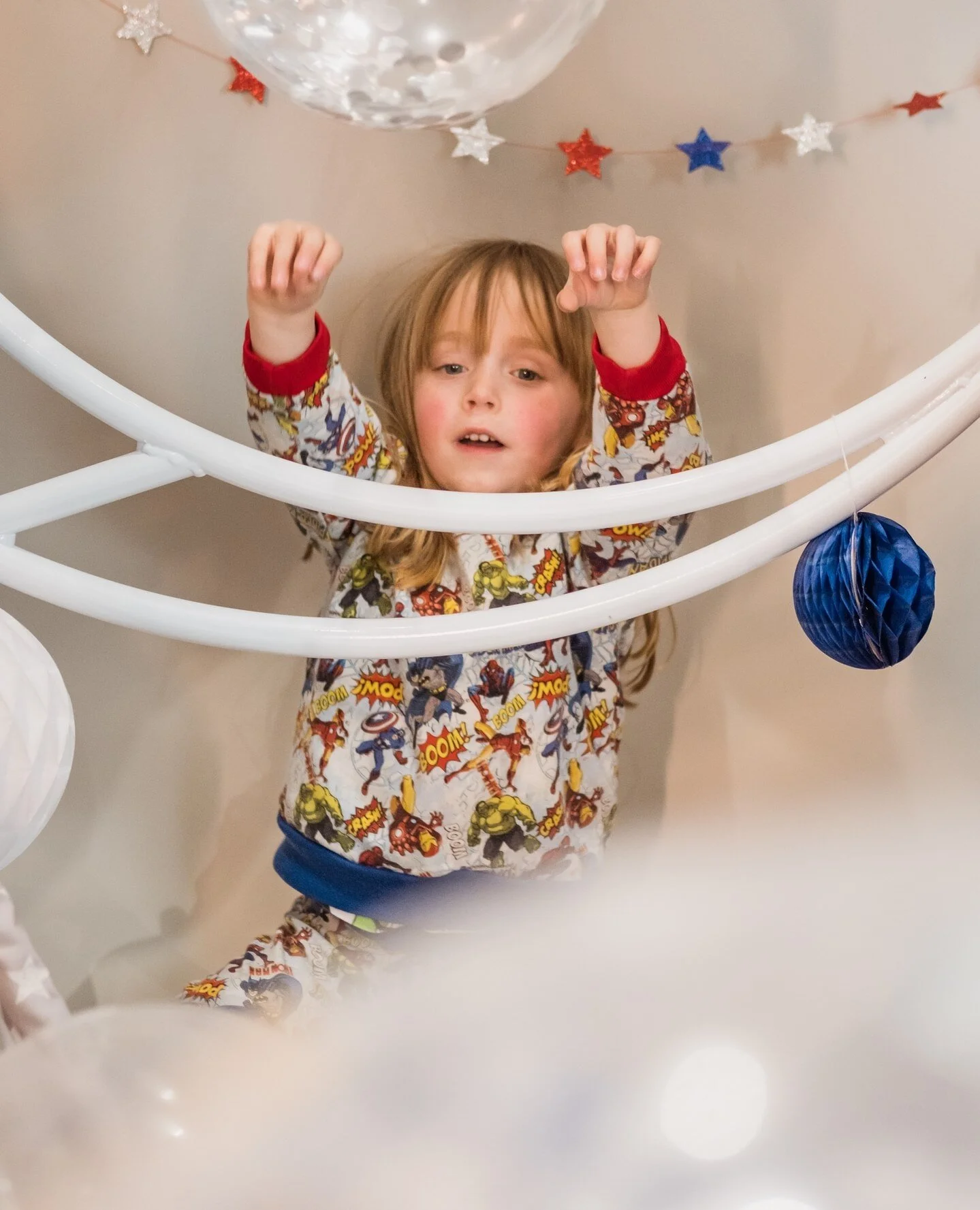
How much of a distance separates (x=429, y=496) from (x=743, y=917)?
0.25 meters

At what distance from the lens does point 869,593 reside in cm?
49

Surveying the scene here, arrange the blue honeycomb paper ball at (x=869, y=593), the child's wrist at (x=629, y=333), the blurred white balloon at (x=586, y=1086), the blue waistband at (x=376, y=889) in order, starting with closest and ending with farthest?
the blurred white balloon at (x=586, y=1086)
the blue honeycomb paper ball at (x=869, y=593)
the child's wrist at (x=629, y=333)
the blue waistband at (x=376, y=889)

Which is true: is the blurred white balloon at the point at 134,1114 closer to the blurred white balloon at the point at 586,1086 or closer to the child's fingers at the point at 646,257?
the blurred white balloon at the point at 586,1086

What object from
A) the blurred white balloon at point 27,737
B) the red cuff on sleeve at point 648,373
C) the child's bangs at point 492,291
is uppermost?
the child's bangs at point 492,291

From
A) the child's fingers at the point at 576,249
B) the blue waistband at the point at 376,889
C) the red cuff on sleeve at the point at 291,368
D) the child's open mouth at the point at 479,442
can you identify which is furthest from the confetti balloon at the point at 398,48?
the blue waistband at the point at 376,889

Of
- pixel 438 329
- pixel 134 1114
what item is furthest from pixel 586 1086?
pixel 438 329

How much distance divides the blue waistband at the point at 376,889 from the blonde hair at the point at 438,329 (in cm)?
21

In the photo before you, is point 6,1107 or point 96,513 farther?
point 96,513

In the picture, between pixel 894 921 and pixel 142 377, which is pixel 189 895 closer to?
pixel 142 377

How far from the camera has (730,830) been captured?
81 cm

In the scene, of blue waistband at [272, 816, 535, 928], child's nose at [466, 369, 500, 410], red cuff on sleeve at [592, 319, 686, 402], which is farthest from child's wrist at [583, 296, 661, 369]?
blue waistband at [272, 816, 535, 928]

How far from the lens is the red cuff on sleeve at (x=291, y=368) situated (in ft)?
2.24

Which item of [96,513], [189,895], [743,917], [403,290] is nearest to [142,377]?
[96,513]

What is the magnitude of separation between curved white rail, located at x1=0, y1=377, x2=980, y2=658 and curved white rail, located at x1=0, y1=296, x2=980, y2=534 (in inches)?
0.5
